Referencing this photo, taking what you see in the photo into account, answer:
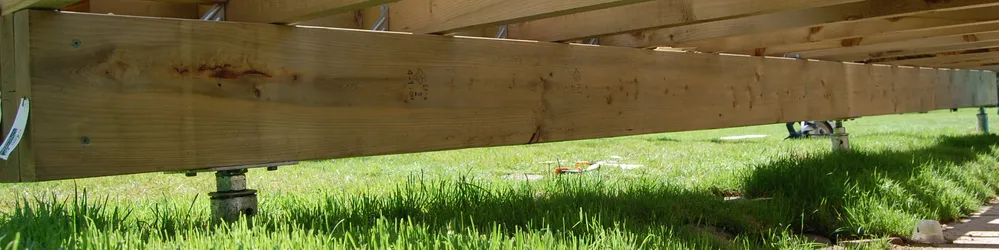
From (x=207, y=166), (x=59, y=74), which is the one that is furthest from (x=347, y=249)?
(x=59, y=74)

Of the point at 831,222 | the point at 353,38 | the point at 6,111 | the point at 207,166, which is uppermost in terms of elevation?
the point at 353,38

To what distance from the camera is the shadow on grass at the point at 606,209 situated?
319cm

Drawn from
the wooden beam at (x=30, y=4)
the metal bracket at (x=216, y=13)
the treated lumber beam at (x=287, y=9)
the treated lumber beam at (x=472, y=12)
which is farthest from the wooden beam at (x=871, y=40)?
the wooden beam at (x=30, y=4)

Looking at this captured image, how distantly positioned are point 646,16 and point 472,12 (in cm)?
87

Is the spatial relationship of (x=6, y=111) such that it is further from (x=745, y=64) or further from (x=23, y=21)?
(x=745, y=64)

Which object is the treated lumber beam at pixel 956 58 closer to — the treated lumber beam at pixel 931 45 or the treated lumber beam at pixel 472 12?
the treated lumber beam at pixel 931 45

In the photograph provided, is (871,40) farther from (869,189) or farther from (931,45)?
(869,189)

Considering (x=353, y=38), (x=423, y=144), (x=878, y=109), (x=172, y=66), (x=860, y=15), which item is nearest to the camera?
(x=172, y=66)

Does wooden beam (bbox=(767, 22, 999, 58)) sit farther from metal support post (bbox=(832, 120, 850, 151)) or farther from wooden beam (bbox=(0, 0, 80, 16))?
wooden beam (bbox=(0, 0, 80, 16))

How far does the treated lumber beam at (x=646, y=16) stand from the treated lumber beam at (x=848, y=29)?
35.3 inches

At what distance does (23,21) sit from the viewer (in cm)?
259

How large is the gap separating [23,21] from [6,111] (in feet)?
1.00

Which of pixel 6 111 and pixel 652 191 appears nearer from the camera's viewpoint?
pixel 6 111

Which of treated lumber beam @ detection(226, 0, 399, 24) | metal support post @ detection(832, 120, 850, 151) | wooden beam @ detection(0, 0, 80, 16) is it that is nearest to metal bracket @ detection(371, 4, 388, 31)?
treated lumber beam @ detection(226, 0, 399, 24)
